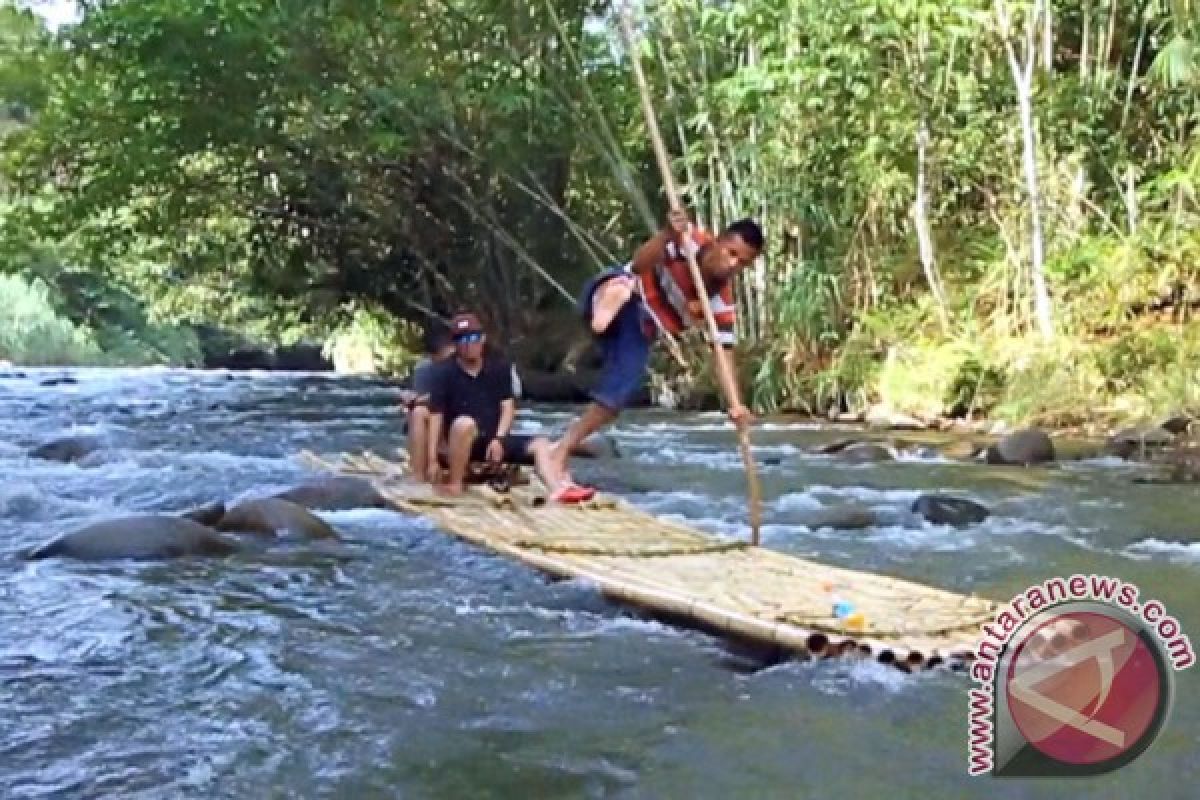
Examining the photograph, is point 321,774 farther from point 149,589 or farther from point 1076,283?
point 1076,283

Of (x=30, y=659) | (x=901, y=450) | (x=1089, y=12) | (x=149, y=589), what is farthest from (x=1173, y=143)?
(x=30, y=659)

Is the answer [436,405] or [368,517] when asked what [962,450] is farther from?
[368,517]

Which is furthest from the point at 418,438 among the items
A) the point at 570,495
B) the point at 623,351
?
the point at 623,351

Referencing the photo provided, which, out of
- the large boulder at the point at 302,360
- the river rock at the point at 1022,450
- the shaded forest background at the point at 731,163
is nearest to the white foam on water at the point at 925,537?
the river rock at the point at 1022,450

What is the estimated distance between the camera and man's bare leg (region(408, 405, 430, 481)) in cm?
668

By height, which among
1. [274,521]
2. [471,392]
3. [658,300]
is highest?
[658,300]

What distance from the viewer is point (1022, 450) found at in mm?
8594

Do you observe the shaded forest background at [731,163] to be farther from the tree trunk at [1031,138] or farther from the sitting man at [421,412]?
the sitting man at [421,412]

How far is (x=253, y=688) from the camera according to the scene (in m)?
3.47

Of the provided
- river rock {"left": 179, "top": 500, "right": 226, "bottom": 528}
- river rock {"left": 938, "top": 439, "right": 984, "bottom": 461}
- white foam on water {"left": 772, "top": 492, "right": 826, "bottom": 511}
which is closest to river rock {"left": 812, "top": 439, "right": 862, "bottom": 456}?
river rock {"left": 938, "top": 439, "right": 984, "bottom": 461}

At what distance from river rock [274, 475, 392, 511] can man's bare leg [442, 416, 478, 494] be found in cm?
32

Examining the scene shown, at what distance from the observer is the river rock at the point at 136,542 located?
202 inches

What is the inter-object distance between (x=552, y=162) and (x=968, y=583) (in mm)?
12202

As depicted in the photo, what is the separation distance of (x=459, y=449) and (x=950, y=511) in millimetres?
2136
